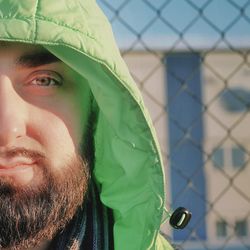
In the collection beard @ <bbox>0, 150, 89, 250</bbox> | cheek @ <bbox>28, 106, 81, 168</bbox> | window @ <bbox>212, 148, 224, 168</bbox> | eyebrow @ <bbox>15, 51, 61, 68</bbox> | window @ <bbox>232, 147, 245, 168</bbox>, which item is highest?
eyebrow @ <bbox>15, 51, 61, 68</bbox>

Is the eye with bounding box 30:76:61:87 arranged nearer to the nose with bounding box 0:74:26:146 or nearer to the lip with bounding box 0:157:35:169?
the nose with bounding box 0:74:26:146

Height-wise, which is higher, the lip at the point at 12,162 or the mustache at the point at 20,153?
the mustache at the point at 20,153

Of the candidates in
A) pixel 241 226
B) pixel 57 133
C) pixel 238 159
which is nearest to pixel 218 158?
pixel 238 159

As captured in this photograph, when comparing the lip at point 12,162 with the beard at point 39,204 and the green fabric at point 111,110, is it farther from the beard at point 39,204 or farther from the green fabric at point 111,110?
the green fabric at point 111,110

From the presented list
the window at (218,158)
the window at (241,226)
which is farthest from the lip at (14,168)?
the window at (241,226)

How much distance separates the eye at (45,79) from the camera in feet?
3.91

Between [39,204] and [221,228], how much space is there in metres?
1.67

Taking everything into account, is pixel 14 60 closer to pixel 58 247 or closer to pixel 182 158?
pixel 58 247

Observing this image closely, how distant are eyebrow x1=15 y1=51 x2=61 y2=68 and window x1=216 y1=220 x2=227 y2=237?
1.61 m

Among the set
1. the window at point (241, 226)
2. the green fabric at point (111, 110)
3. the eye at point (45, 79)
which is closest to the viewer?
the green fabric at point (111, 110)

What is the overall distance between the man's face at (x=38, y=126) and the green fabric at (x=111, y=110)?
44 mm

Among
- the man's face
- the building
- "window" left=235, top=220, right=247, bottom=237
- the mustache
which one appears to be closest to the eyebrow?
the man's face

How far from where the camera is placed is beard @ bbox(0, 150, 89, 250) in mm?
1124

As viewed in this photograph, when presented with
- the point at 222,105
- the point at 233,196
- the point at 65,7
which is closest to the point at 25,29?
the point at 65,7
